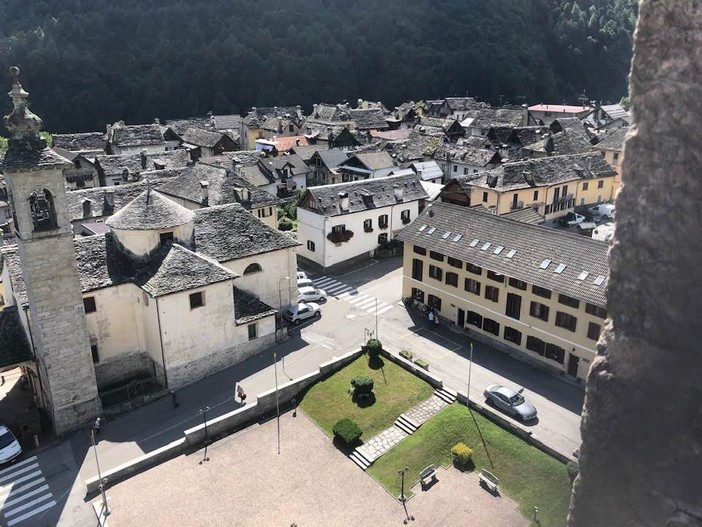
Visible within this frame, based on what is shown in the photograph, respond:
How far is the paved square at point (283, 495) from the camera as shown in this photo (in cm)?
2697

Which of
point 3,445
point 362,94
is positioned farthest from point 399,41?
point 3,445

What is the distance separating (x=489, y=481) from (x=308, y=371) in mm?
14261

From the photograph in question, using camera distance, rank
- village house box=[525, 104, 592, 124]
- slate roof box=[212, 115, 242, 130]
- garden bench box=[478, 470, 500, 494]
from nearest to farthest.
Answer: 1. garden bench box=[478, 470, 500, 494]
2. slate roof box=[212, 115, 242, 130]
3. village house box=[525, 104, 592, 124]

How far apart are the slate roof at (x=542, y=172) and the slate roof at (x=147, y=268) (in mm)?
34313

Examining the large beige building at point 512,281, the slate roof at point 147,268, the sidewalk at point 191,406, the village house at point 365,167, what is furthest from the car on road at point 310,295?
the village house at point 365,167

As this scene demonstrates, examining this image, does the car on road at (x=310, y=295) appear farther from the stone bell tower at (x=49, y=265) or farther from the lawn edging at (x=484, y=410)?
the stone bell tower at (x=49, y=265)

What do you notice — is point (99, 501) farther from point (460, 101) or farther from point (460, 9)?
point (460, 9)

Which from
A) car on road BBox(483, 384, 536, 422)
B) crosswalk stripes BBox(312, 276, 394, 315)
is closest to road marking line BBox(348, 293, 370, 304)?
crosswalk stripes BBox(312, 276, 394, 315)

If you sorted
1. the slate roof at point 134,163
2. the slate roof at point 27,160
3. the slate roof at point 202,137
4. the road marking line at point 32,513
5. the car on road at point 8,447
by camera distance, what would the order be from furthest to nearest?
1. the slate roof at point 202,137
2. the slate roof at point 134,163
3. the car on road at point 8,447
4. the slate roof at point 27,160
5. the road marking line at point 32,513

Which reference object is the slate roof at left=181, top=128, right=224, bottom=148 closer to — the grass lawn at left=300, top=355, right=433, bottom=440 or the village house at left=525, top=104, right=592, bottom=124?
the grass lawn at left=300, top=355, right=433, bottom=440

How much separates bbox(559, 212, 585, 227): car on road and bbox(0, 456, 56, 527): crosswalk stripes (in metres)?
55.4

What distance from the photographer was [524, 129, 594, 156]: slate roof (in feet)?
266

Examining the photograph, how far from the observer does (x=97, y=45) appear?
146250 millimetres

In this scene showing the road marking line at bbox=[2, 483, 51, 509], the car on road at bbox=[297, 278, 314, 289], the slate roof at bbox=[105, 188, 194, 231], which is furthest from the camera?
the car on road at bbox=[297, 278, 314, 289]
